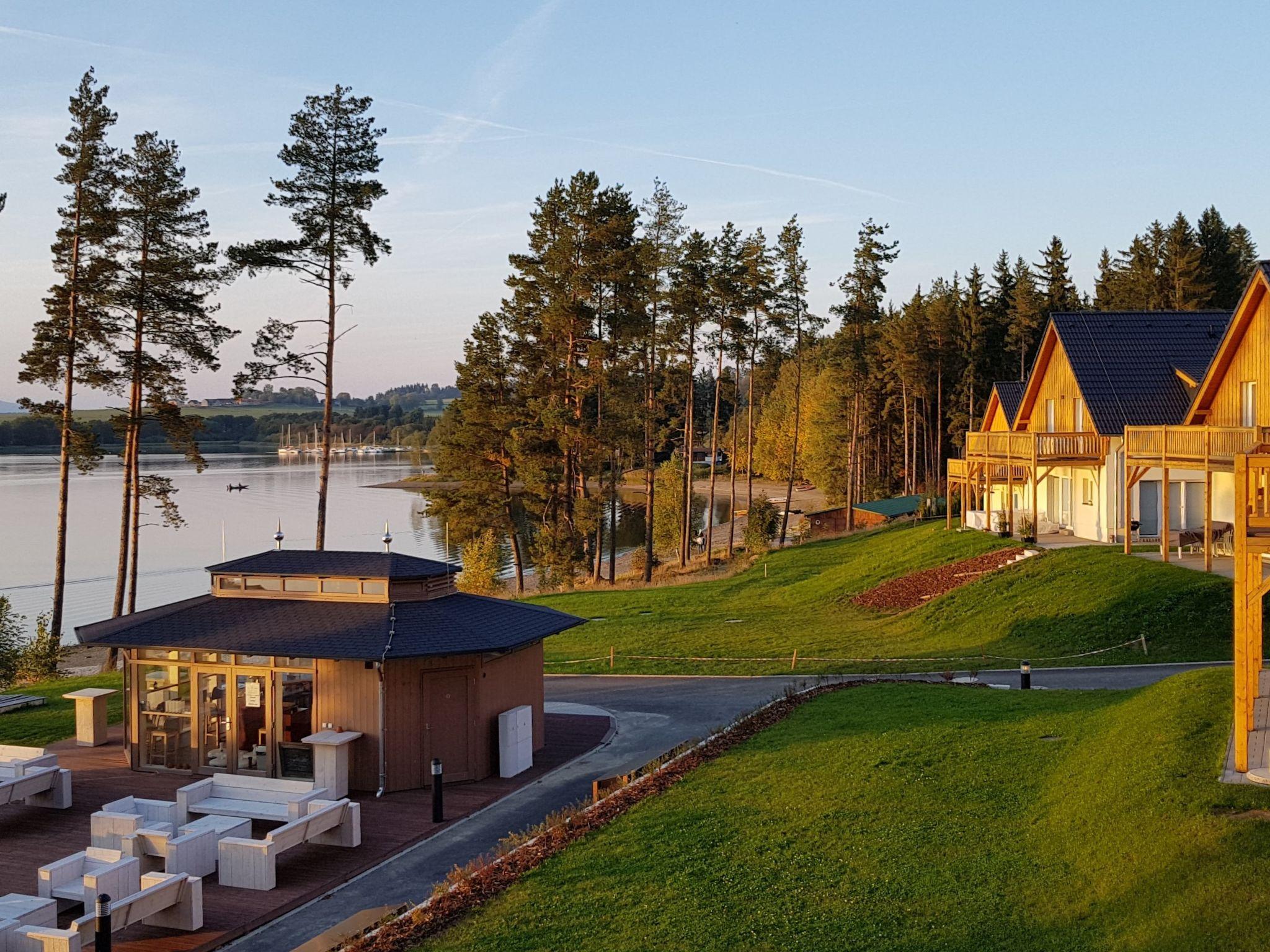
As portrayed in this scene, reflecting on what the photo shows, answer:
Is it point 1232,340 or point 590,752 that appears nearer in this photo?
point 590,752

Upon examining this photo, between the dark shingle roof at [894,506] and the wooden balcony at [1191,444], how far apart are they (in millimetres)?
24581

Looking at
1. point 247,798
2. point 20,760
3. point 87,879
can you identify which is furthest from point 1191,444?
point 20,760

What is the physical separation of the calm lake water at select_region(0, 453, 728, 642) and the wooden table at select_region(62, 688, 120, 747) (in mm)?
14507

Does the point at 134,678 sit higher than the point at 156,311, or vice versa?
the point at 156,311

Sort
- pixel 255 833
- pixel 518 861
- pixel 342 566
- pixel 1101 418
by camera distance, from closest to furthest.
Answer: pixel 518 861 < pixel 255 833 < pixel 342 566 < pixel 1101 418

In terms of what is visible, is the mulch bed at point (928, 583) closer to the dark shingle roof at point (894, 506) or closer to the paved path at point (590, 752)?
the paved path at point (590, 752)

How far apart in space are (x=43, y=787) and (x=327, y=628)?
4.37 metres

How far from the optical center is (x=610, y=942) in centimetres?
915

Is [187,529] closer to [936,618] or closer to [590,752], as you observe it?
[936,618]

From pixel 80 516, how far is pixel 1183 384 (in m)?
73.9

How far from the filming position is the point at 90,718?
18.8m

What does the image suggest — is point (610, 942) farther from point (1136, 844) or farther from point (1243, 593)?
point (1243, 593)

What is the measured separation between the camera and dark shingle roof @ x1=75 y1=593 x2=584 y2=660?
50.7ft

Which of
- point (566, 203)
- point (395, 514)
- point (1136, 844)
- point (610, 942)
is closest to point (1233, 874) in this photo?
point (1136, 844)
